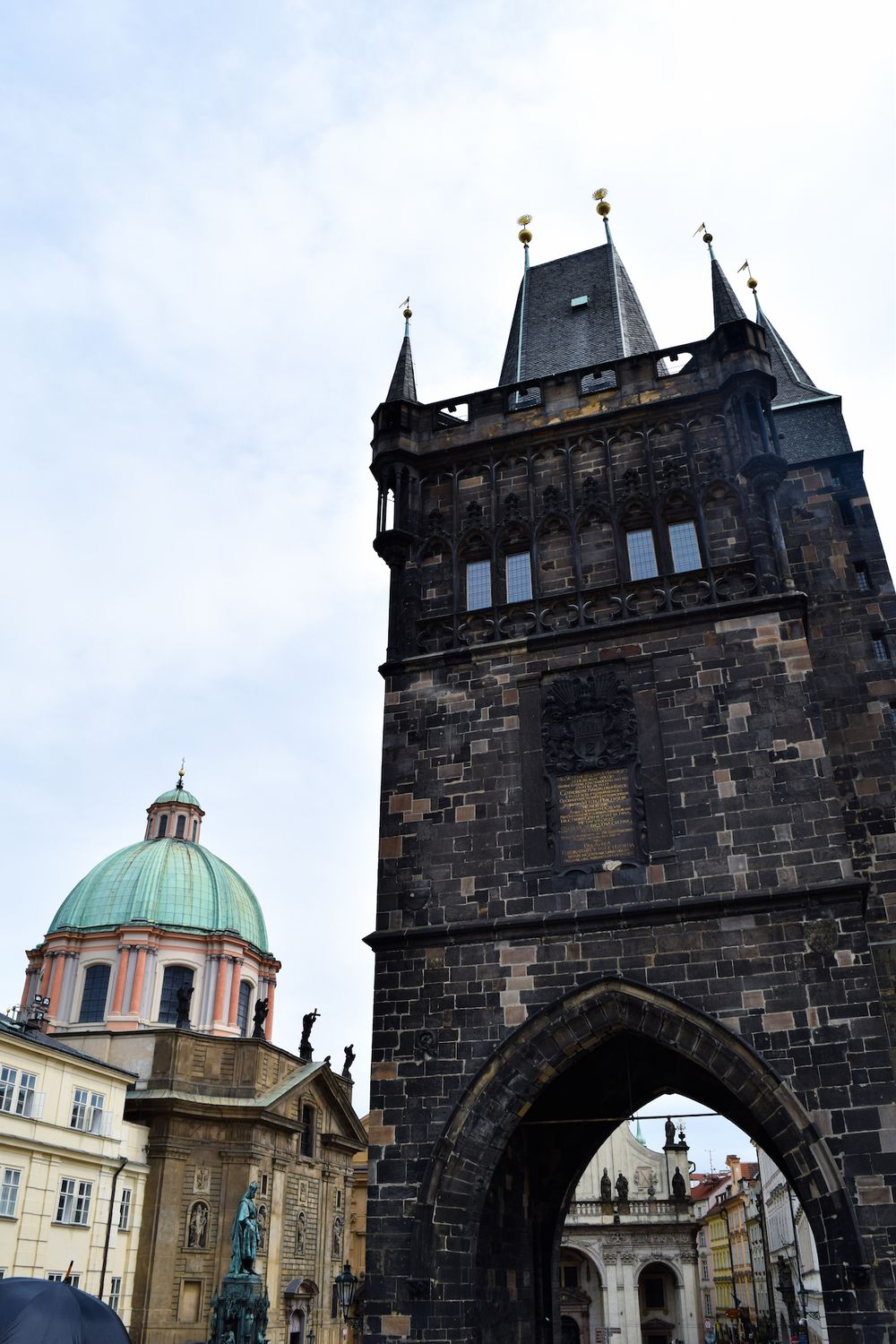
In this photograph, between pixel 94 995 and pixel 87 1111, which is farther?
pixel 94 995

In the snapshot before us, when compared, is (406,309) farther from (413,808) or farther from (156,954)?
(156,954)

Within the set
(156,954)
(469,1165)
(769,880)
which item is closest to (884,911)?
(769,880)

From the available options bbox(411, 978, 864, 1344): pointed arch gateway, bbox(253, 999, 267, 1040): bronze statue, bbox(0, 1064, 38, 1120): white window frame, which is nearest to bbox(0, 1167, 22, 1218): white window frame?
bbox(0, 1064, 38, 1120): white window frame

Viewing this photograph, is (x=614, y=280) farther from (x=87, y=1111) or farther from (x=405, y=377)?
(x=87, y=1111)

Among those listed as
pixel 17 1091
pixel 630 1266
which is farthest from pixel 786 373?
pixel 630 1266

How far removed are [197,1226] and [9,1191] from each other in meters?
7.79

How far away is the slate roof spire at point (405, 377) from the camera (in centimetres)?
1905

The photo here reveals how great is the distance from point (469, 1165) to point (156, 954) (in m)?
28.5

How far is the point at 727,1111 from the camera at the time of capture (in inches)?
648

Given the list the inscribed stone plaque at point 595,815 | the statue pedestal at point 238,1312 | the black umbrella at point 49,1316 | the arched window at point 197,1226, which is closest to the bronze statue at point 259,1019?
the arched window at point 197,1226

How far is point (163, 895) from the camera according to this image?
41.3m

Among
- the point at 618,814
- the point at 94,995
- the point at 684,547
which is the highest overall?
the point at 94,995

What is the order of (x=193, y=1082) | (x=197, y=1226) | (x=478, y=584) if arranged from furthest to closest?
(x=193, y=1082) → (x=197, y=1226) → (x=478, y=584)

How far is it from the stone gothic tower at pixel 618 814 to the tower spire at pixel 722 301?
6 cm
